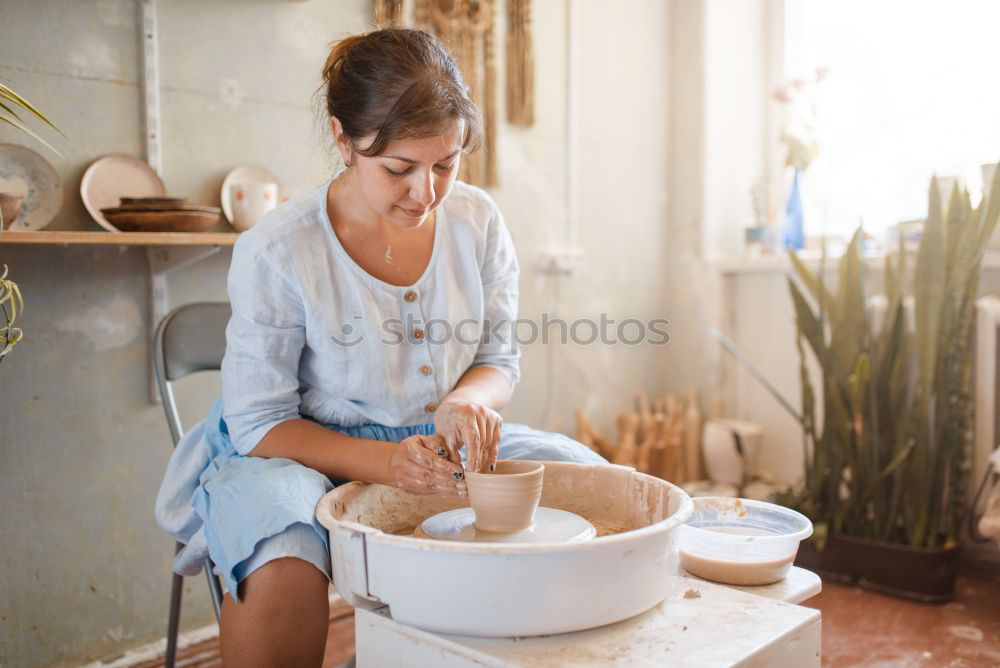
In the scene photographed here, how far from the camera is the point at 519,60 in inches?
106

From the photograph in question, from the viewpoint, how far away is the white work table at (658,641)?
845mm

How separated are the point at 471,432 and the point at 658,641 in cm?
39

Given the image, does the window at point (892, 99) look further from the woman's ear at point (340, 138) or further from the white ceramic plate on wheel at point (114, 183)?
the white ceramic plate on wheel at point (114, 183)

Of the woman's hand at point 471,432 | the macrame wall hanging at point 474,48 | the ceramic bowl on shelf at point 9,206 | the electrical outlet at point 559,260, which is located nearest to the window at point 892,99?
the electrical outlet at point 559,260

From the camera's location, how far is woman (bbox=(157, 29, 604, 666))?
1068 millimetres

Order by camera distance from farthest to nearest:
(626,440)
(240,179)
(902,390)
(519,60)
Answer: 1. (626,440)
2. (519,60)
3. (902,390)
4. (240,179)

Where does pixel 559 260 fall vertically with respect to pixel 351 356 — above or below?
above

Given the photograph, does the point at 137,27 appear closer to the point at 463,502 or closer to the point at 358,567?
the point at 463,502

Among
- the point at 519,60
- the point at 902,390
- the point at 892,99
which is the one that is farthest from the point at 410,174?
the point at 892,99

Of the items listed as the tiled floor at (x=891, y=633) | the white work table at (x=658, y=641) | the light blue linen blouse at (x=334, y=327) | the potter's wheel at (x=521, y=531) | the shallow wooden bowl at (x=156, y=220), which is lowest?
the tiled floor at (x=891, y=633)

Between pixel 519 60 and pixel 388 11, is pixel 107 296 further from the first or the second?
pixel 519 60

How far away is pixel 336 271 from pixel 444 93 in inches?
13.6

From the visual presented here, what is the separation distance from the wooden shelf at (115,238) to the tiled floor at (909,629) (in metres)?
1.70

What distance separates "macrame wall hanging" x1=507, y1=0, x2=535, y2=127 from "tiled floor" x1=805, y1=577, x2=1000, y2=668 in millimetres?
1723
